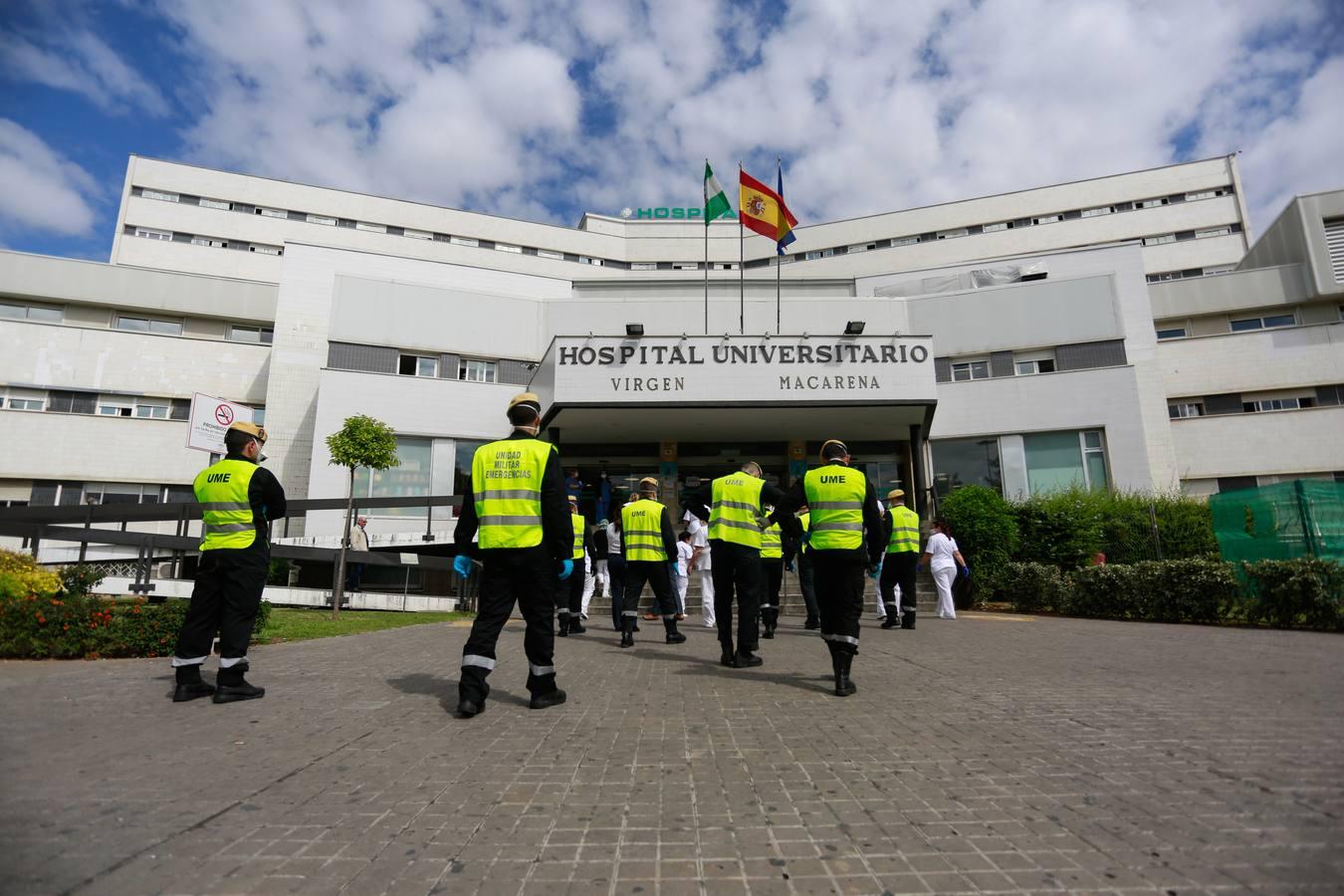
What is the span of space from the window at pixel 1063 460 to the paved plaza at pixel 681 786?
16.9 meters

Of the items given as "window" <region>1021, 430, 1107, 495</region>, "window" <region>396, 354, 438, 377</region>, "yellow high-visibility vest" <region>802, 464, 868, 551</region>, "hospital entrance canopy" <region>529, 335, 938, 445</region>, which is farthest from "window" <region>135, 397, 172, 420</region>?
"window" <region>1021, 430, 1107, 495</region>

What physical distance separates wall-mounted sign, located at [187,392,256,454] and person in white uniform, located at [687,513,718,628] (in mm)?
8023

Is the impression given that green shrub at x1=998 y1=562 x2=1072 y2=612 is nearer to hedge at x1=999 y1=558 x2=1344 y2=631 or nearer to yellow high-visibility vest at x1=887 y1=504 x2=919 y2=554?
hedge at x1=999 y1=558 x2=1344 y2=631

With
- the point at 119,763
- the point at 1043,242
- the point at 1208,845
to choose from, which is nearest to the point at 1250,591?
the point at 1208,845

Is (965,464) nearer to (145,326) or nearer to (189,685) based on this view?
(189,685)

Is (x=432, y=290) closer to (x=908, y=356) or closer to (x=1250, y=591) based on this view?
(x=908, y=356)

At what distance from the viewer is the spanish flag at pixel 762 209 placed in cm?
2188

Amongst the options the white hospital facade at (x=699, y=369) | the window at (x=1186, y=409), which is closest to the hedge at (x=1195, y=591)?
the white hospital facade at (x=699, y=369)

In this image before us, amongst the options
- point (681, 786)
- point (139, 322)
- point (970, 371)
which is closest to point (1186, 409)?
point (970, 371)

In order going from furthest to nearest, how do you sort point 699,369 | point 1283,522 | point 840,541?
point 699,369
point 1283,522
point 840,541

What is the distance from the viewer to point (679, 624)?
11.6 meters

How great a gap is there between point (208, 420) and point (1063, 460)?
72.8ft

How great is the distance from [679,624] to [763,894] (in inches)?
383

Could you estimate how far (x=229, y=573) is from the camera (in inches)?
200
